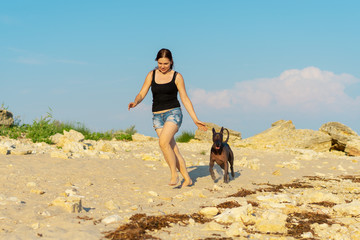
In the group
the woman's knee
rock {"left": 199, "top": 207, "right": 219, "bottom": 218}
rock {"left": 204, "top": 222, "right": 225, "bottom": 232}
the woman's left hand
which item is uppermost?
the woman's left hand

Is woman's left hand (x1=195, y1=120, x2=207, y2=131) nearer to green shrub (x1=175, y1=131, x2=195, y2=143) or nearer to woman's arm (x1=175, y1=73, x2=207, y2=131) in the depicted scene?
woman's arm (x1=175, y1=73, x2=207, y2=131)

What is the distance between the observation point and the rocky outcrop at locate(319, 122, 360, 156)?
18094 mm

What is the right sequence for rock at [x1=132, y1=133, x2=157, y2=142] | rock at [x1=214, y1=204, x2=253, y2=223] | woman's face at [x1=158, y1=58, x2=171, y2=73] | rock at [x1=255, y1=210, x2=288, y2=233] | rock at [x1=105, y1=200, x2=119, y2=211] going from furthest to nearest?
rock at [x1=132, y1=133, x2=157, y2=142]
woman's face at [x1=158, y1=58, x2=171, y2=73]
rock at [x1=105, y1=200, x2=119, y2=211]
rock at [x1=214, y1=204, x2=253, y2=223]
rock at [x1=255, y1=210, x2=288, y2=233]

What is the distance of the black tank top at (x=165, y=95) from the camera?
6.87 meters

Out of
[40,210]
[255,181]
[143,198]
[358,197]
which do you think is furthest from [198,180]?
[40,210]

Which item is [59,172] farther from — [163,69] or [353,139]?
[353,139]

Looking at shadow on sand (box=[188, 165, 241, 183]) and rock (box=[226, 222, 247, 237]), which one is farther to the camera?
shadow on sand (box=[188, 165, 241, 183])

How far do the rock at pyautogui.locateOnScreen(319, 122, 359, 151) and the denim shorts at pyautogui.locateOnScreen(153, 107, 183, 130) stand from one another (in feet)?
49.1

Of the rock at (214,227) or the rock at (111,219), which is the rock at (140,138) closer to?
the rock at (111,219)

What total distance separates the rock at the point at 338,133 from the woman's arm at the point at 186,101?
14632 millimetres

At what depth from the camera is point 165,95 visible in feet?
22.6

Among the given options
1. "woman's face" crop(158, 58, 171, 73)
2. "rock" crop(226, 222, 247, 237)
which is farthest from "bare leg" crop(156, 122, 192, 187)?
"rock" crop(226, 222, 247, 237)

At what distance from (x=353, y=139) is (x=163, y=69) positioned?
1504 centimetres

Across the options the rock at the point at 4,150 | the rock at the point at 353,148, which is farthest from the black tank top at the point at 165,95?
the rock at the point at 353,148
